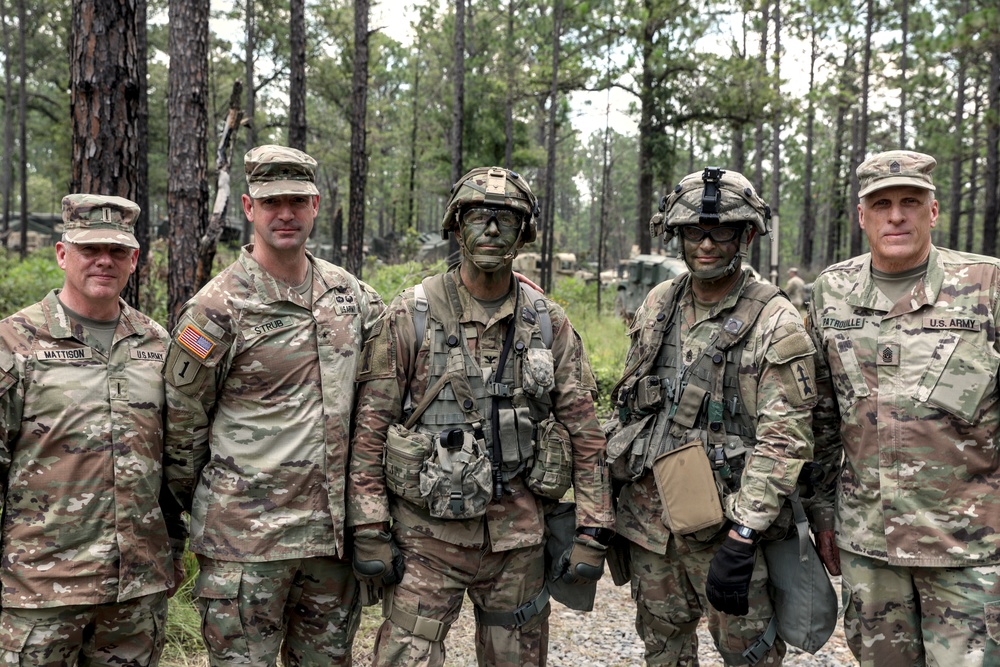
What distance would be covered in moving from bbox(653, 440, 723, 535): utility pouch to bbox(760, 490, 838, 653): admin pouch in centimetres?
36

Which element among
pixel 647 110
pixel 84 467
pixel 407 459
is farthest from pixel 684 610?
pixel 647 110

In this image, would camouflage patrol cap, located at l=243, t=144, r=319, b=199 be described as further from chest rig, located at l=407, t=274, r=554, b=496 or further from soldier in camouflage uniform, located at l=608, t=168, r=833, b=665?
soldier in camouflage uniform, located at l=608, t=168, r=833, b=665

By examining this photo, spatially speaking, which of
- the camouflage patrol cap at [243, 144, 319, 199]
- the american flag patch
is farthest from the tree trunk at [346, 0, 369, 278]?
the american flag patch

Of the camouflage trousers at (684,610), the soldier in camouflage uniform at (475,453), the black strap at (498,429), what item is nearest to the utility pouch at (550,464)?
the soldier in camouflage uniform at (475,453)

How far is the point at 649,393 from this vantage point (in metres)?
3.47

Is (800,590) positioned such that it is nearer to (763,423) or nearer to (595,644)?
(763,423)

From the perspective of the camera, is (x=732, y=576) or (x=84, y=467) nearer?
(x=84, y=467)

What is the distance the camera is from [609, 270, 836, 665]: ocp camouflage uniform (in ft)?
10.3

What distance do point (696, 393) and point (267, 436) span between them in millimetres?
1870

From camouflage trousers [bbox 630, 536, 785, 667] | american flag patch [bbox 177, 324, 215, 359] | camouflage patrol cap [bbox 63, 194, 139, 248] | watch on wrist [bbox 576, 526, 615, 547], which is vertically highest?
camouflage patrol cap [bbox 63, 194, 139, 248]

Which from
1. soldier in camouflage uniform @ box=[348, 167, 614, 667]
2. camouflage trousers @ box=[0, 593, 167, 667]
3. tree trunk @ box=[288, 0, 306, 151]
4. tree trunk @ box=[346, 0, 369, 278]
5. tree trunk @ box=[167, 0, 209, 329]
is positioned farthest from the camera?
tree trunk @ box=[288, 0, 306, 151]

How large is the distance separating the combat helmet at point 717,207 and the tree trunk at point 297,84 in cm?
1109

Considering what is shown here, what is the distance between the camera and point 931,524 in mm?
3047

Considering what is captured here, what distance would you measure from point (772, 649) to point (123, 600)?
272 centimetres
